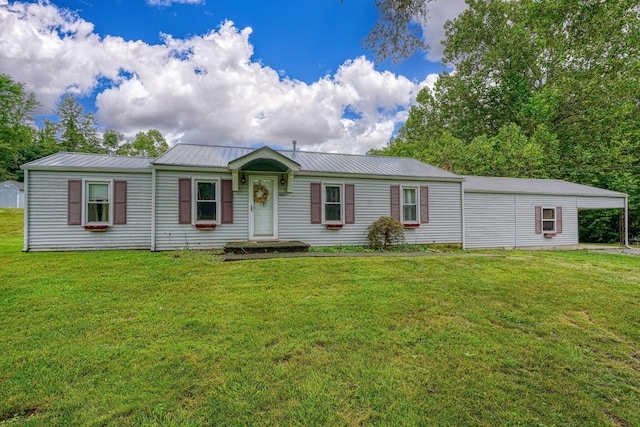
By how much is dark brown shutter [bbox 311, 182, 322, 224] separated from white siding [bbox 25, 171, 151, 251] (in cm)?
529

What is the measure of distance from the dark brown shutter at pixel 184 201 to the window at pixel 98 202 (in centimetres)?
219

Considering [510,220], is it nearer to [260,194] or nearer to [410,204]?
[410,204]

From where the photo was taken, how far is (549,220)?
12734mm

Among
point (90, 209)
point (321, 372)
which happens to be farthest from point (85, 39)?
point (321, 372)

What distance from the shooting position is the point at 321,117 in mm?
22219

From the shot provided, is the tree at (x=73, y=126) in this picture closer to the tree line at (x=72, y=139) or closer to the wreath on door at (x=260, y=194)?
the tree line at (x=72, y=139)

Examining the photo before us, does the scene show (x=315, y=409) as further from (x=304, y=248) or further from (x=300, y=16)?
(x=300, y=16)

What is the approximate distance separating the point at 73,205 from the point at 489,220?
49.4ft

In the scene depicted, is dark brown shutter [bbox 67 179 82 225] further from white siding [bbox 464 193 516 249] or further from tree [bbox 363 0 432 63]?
white siding [bbox 464 193 516 249]

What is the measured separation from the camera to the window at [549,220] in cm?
1273

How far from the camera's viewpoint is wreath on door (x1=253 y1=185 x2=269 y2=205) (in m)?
9.44

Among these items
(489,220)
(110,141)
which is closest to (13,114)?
(110,141)

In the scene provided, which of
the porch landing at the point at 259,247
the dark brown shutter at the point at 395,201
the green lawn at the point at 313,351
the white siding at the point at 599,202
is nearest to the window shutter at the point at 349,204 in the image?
the dark brown shutter at the point at 395,201

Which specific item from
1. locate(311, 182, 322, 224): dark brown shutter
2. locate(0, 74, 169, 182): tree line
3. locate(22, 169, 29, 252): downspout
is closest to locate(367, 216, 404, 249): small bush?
locate(311, 182, 322, 224): dark brown shutter
